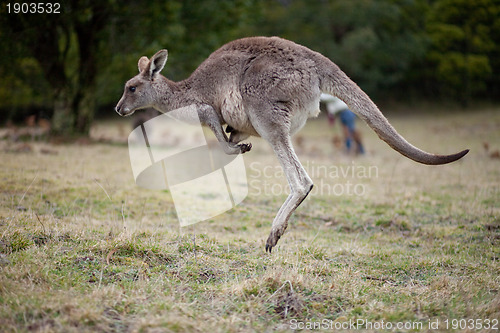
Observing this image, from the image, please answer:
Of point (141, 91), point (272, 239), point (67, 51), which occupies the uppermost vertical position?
point (67, 51)

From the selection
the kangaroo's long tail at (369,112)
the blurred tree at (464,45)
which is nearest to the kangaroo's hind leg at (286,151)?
the kangaroo's long tail at (369,112)

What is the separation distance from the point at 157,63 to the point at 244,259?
256 cm

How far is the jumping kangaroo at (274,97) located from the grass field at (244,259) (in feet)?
2.86

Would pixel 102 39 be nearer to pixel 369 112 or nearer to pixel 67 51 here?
pixel 67 51

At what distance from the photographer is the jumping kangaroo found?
4566 mm

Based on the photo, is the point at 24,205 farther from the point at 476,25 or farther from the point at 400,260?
the point at 476,25

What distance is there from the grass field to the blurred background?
3.94 meters

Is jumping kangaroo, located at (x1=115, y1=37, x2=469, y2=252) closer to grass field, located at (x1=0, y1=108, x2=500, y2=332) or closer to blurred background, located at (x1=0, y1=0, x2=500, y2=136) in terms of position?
grass field, located at (x1=0, y1=108, x2=500, y2=332)

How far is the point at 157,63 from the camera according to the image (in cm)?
538

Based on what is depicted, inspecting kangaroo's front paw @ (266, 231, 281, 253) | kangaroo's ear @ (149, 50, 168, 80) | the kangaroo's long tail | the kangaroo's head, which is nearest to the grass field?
kangaroo's front paw @ (266, 231, 281, 253)

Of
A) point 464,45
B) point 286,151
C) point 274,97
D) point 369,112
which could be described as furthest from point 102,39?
point 464,45

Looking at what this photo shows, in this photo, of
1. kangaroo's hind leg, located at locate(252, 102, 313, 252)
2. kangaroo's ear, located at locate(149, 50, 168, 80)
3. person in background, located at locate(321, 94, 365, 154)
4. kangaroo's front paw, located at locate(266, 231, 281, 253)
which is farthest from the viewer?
person in background, located at locate(321, 94, 365, 154)

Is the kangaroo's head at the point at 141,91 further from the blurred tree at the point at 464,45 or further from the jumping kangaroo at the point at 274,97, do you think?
the blurred tree at the point at 464,45

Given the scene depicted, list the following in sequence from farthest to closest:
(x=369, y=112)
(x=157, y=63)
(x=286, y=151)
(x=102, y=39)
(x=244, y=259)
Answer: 1. (x=102, y=39)
2. (x=157, y=63)
3. (x=286, y=151)
4. (x=369, y=112)
5. (x=244, y=259)
